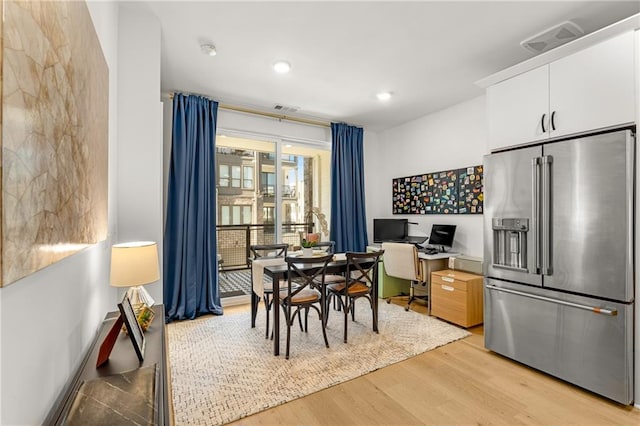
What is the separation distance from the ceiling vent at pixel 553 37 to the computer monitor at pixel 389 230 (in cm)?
261

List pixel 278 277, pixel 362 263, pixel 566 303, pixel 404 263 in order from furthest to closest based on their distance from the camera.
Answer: pixel 404 263 → pixel 362 263 → pixel 278 277 → pixel 566 303

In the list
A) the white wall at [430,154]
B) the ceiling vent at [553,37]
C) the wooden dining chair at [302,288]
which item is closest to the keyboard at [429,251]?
the white wall at [430,154]

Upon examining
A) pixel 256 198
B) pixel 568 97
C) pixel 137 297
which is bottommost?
pixel 137 297

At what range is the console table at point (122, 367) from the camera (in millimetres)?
987

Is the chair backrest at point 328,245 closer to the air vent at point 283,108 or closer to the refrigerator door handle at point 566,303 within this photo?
the refrigerator door handle at point 566,303

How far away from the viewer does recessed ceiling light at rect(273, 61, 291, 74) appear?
3.02 m

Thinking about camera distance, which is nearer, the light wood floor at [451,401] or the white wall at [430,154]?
the light wood floor at [451,401]

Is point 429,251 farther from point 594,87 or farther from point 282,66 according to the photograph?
point 282,66

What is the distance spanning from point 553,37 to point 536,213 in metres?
1.47

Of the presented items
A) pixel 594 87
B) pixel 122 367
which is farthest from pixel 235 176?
pixel 594 87

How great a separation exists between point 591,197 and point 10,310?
2.92 m

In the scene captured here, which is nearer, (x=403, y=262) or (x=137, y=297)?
(x=137, y=297)

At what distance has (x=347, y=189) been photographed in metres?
4.98

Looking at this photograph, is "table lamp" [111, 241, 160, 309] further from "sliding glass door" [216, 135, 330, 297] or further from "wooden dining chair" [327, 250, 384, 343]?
"sliding glass door" [216, 135, 330, 297]
